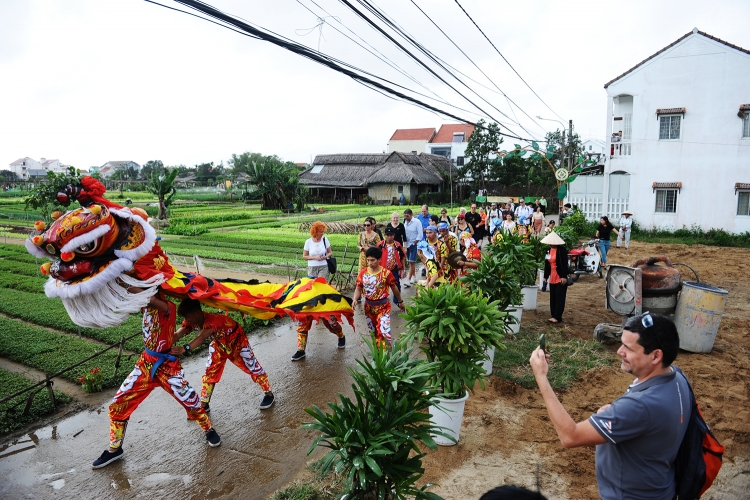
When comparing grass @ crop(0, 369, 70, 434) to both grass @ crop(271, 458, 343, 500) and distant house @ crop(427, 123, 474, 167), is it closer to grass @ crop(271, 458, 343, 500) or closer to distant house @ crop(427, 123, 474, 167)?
grass @ crop(271, 458, 343, 500)

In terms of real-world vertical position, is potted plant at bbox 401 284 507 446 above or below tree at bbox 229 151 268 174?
below

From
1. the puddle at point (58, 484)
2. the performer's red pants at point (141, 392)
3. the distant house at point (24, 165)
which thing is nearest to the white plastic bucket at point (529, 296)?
the performer's red pants at point (141, 392)

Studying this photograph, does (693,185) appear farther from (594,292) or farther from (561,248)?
(561,248)

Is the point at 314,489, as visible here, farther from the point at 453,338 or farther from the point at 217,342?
the point at 217,342

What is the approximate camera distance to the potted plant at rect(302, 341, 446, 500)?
3299 mm

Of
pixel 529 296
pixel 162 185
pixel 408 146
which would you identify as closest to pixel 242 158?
pixel 408 146

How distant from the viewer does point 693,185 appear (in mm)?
21484

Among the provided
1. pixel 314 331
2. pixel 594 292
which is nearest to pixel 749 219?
pixel 594 292

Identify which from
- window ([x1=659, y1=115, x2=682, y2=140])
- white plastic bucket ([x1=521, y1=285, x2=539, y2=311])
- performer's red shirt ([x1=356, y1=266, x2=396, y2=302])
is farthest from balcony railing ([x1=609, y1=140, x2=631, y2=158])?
performer's red shirt ([x1=356, y1=266, x2=396, y2=302])

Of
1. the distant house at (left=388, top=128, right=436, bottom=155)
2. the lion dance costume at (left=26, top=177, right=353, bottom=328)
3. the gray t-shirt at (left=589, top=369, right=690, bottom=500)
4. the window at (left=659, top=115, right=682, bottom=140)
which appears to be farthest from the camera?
the distant house at (left=388, top=128, right=436, bottom=155)

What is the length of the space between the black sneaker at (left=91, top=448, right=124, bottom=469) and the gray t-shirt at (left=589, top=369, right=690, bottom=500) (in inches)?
176

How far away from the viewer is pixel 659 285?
24.4 feet

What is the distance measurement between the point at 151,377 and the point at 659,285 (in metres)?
7.01

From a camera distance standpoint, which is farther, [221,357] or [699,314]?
[699,314]
